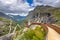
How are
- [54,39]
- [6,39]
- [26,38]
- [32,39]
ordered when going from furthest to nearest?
[6,39]
[26,38]
[32,39]
[54,39]

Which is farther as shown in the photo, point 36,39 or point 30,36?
Result: point 30,36

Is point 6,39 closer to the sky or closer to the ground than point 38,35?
closer to the ground

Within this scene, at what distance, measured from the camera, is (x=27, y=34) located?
71.6 feet

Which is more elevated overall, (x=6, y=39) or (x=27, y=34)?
(x=27, y=34)

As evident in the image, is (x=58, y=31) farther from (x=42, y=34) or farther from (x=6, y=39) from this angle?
(x=6, y=39)

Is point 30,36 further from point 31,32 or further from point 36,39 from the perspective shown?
point 36,39

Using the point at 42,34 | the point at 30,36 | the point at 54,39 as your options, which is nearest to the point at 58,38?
the point at 54,39

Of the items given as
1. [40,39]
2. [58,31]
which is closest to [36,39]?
[40,39]

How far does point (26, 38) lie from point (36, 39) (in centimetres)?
215

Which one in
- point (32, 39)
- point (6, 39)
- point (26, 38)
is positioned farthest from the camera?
point (6, 39)

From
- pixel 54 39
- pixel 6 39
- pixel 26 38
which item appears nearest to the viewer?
pixel 54 39

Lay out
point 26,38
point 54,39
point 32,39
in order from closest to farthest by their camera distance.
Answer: point 54,39 → point 32,39 → point 26,38

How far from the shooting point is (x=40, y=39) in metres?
→ 20.0

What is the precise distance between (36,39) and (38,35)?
41.0 inches
